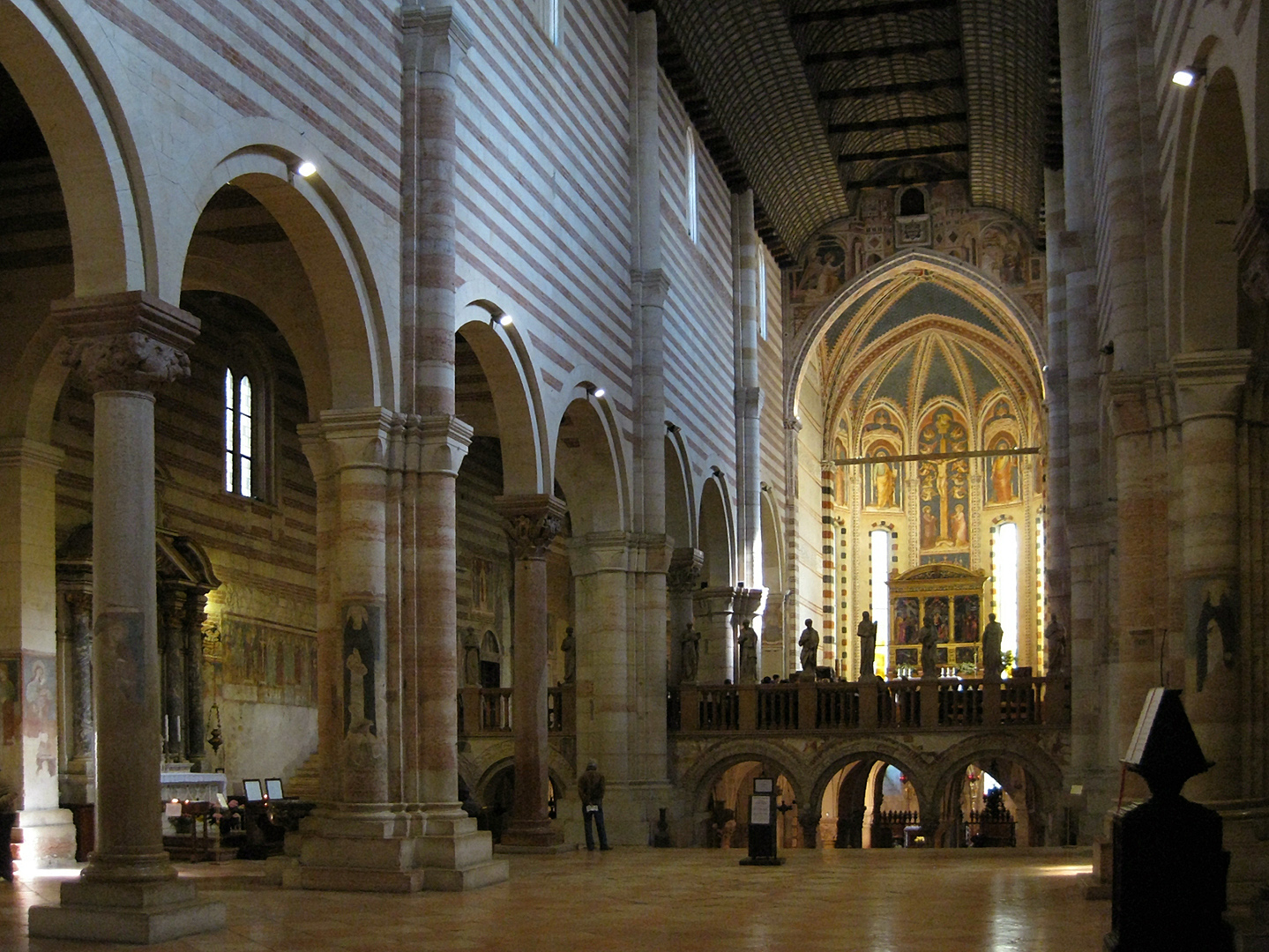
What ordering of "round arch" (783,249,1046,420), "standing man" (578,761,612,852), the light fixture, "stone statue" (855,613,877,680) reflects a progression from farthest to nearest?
"round arch" (783,249,1046,420)
"stone statue" (855,613,877,680)
"standing man" (578,761,612,852)
the light fixture

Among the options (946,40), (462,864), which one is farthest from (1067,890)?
(946,40)

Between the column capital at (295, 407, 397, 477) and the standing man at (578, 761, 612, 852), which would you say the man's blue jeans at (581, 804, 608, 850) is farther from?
the column capital at (295, 407, 397, 477)

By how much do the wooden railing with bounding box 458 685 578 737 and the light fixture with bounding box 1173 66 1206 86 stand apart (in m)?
18.0

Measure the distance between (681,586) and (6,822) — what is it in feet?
53.7

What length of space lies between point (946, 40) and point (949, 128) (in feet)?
18.6

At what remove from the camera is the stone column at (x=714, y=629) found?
116ft

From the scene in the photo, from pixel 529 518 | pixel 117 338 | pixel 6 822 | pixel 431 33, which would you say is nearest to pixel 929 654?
pixel 529 518

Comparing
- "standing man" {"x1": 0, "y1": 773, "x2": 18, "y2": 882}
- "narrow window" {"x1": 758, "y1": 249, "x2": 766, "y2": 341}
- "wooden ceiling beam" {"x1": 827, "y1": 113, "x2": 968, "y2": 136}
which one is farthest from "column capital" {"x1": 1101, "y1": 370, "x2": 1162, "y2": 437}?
"wooden ceiling beam" {"x1": 827, "y1": 113, "x2": 968, "y2": 136}

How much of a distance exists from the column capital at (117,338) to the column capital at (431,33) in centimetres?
658

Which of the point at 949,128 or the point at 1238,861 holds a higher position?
the point at 949,128

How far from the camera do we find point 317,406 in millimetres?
17328

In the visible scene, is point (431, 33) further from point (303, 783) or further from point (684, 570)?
point (684, 570)

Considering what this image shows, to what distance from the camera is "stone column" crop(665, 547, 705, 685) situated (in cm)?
3100

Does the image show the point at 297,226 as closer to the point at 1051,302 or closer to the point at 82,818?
the point at 82,818
